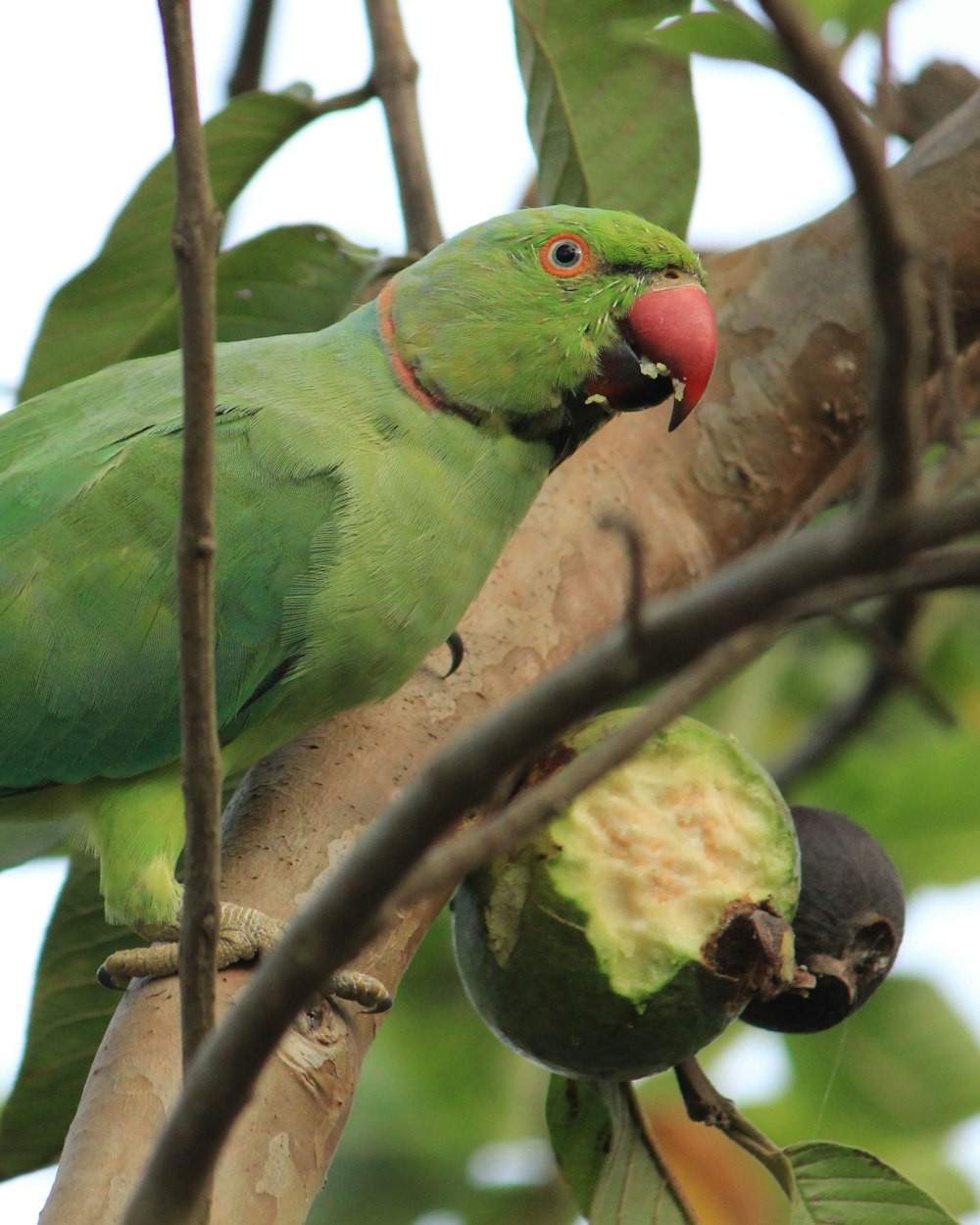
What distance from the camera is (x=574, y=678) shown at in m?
0.93

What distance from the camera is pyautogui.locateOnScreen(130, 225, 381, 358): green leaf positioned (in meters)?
3.24

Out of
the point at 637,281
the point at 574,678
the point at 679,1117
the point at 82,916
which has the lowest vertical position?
the point at 679,1117

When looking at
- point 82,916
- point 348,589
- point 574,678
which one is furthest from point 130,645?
point 574,678

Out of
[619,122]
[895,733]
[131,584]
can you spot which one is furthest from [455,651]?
[895,733]

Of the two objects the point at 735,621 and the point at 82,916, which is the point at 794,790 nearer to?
the point at 82,916

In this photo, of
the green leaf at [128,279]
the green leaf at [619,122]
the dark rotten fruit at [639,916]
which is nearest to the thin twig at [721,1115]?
the dark rotten fruit at [639,916]

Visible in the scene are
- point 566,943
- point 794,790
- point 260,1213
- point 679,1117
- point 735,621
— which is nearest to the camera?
point 735,621

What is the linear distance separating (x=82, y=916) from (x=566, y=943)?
1296 millimetres

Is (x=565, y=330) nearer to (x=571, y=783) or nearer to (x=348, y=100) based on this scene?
(x=348, y=100)

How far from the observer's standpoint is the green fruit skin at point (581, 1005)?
188 centimetres

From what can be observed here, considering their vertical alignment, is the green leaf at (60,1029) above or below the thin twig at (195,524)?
below

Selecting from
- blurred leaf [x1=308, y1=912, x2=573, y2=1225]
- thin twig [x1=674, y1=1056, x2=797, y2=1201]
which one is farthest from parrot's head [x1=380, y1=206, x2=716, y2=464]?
blurred leaf [x1=308, y1=912, x2=573, y2=1225]

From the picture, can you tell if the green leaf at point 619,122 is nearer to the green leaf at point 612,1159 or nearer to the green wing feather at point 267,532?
the green wing feather at point 267,532

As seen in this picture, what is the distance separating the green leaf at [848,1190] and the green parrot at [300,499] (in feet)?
3.39
